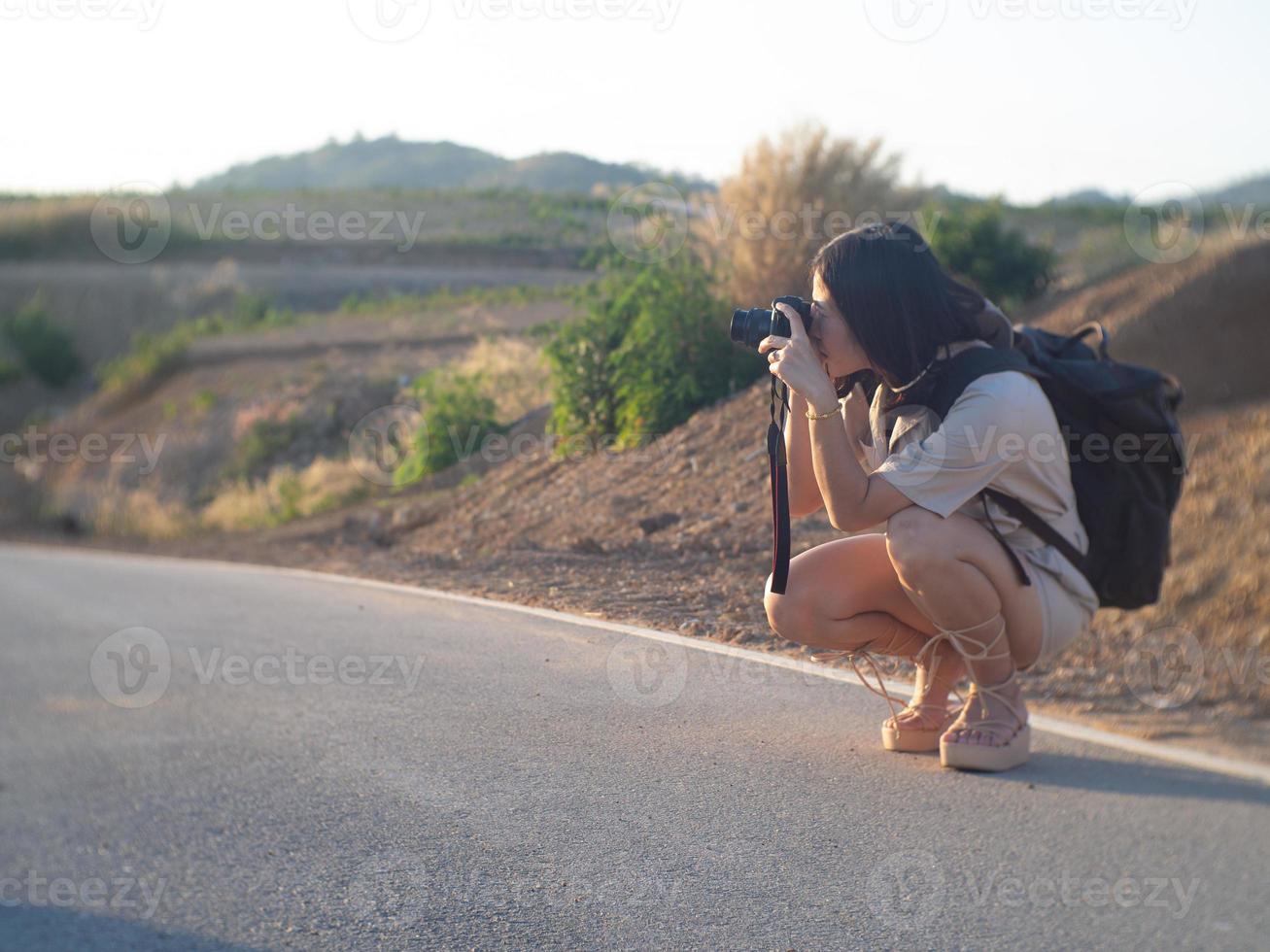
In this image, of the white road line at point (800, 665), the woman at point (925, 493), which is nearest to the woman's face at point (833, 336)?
the woman at point (925, 493)

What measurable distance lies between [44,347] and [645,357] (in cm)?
2905

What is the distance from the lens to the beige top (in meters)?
3.77

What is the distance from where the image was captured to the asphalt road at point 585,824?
329 centimetres

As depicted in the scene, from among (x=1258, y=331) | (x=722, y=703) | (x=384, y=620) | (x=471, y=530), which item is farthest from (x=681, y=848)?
(x=471, y=530)

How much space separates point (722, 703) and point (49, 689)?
16.4 feet

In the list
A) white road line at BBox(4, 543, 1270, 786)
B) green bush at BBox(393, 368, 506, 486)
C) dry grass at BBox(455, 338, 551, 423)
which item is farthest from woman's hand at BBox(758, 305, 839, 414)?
green bush at BBox(393, 368, 506, 486)

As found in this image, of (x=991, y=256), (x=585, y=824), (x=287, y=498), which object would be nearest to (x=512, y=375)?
(x=287, y=498)

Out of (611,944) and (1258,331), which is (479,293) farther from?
(611,944)

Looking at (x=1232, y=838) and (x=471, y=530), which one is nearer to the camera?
(x=1232, y=838)

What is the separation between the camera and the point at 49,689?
8.08 metres

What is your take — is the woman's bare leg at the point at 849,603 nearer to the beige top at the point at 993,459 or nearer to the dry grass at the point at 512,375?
the beige top at the point at 993,459

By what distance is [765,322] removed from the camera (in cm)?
415

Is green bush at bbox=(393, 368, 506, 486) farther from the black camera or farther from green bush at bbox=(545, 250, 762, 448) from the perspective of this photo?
the black camera

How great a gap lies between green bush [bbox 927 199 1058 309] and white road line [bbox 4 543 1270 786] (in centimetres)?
630
